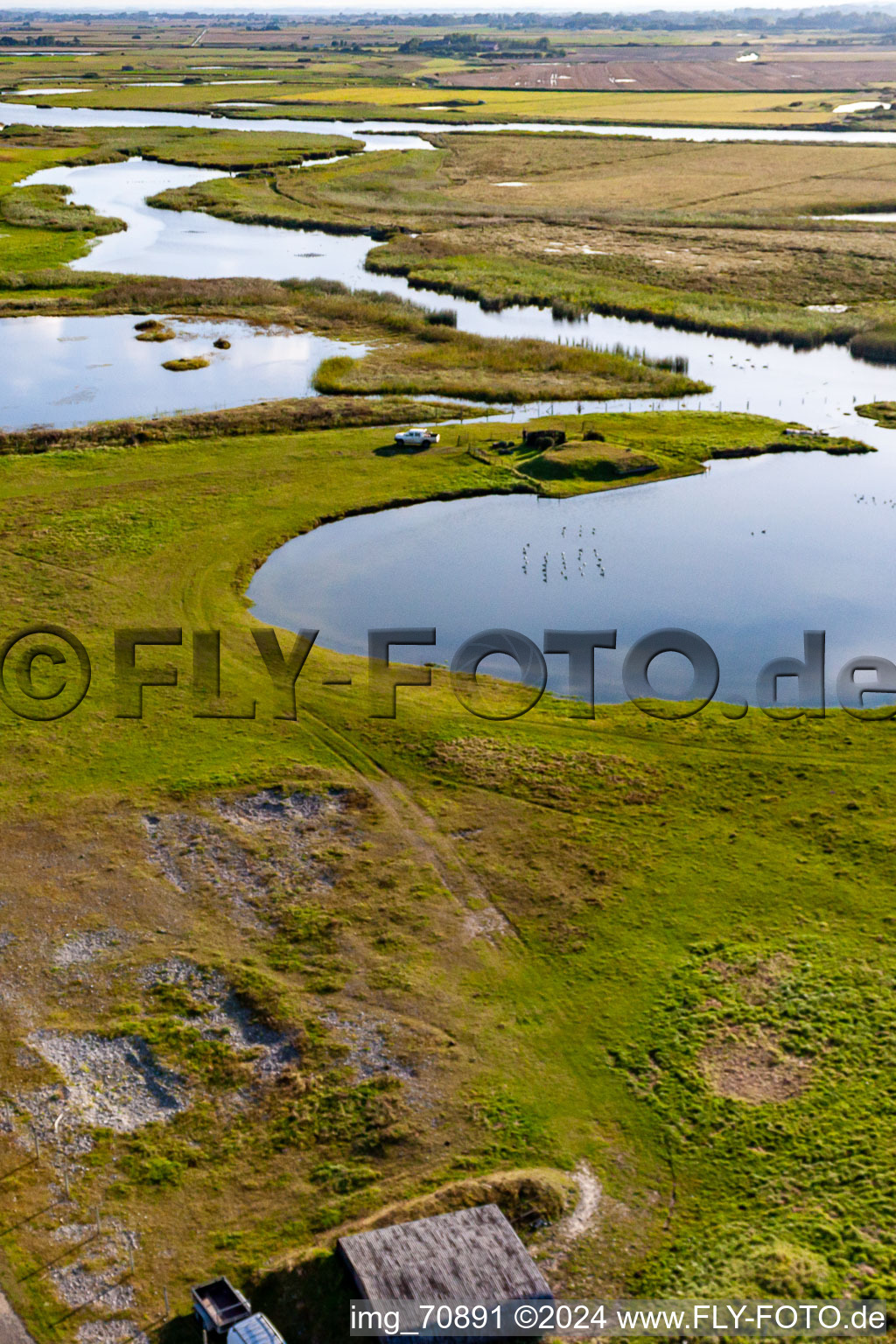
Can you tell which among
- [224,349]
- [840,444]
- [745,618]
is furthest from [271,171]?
[745,618]

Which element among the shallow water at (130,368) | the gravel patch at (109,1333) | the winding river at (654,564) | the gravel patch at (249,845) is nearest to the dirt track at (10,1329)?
the gravel patch at (109,1333)

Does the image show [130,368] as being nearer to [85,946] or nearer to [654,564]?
[654,564]

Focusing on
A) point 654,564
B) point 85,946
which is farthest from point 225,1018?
point 654,564

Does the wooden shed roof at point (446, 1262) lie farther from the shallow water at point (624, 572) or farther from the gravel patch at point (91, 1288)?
the shallow water at point (624, 572)

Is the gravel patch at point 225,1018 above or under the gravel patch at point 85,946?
under

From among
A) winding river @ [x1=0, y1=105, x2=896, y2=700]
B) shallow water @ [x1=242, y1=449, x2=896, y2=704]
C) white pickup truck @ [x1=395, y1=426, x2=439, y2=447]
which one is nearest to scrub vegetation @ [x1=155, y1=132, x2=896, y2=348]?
winding river @ [x1=0, y1=105, x2=896, y2=700]
